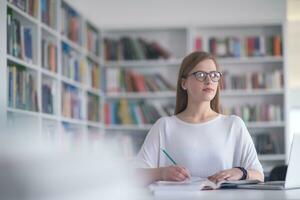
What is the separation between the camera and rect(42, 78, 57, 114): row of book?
4371mm

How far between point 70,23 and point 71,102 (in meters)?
0.73

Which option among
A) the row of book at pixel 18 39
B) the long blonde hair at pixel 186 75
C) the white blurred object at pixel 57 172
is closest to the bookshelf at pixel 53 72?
the row of book at pixel 18 39

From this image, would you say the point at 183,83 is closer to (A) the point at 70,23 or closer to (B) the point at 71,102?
(B) the point at 71,102

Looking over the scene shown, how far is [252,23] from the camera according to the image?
19.6ft

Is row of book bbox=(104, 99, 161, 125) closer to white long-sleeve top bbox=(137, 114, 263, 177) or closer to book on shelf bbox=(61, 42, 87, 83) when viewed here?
book on shelf bbox=(61, 42, 87, 83)

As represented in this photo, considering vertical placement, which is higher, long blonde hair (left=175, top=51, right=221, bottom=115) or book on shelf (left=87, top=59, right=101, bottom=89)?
book on shelf (left=87, top=59, right=101, bottom=89)

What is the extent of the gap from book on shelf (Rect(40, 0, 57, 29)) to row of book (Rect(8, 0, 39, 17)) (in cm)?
17

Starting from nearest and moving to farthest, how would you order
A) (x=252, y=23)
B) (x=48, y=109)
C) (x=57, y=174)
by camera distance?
(x=57, y=174) → (x=48, y=109) → (x=252, y=23)

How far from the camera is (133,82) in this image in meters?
6.15

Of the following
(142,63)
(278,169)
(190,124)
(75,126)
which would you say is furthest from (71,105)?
(190,124)

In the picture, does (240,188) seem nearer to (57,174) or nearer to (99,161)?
(99,161)

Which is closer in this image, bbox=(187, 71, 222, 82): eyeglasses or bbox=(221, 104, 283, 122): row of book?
bbox=(187, 71, 222, 82): eyeglasses

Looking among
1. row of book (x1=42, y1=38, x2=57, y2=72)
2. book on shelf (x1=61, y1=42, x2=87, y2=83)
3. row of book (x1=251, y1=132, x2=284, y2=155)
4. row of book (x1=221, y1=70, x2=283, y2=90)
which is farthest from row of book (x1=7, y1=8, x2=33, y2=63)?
row of book (x1=251, y1=132, x2=284, y2=155)

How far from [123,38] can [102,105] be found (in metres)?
0.76
